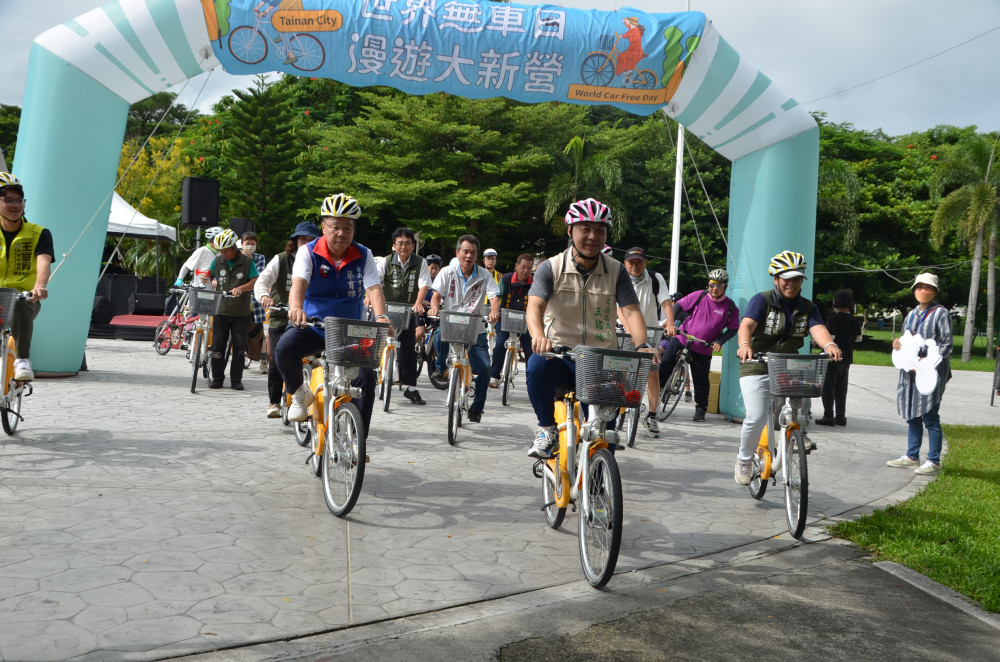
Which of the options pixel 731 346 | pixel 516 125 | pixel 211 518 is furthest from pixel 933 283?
pixel 516 125

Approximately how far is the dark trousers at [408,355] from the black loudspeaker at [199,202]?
11079 mm

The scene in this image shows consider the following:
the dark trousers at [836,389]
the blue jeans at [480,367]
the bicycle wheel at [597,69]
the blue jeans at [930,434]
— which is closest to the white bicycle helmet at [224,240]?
the blue jeans at [480,367]

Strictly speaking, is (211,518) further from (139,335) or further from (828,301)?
(828,301)

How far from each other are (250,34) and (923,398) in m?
8.54

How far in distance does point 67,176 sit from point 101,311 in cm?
1110

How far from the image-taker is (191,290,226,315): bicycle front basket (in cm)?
1057

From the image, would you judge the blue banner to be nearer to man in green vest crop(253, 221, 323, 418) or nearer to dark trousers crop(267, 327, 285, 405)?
man in green vest crop(253, 221, 323, 418)

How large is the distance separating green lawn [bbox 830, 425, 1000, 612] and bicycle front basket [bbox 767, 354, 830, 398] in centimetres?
102

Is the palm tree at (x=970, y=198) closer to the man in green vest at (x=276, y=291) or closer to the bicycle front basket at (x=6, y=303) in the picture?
the man in green vest at (x=276, y=291)

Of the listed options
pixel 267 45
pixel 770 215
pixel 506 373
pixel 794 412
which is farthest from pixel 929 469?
pixel 267 45

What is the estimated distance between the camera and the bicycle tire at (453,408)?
834 cm

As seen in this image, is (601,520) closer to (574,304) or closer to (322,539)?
(574,304)

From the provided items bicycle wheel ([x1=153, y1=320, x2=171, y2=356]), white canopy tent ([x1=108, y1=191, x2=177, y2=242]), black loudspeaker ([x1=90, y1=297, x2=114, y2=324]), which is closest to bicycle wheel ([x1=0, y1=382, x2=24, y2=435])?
bicycle wheel ([x1=153, y1=320, x2=171, y2=356])

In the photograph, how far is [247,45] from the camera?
11.0 meters
